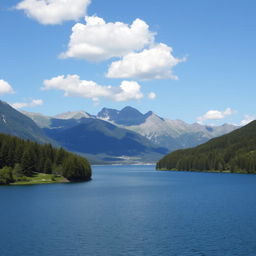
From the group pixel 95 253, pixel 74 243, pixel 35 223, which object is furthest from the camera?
pixel 35 223

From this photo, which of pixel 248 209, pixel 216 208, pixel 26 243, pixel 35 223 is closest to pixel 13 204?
pixel 35 223

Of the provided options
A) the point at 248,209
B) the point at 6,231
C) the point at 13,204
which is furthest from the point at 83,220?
the point at 248,209

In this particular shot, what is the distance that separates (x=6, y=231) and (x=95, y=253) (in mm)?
27631

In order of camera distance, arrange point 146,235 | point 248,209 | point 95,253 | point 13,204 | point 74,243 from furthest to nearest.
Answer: point 13,204, point 248,209, point 146,235, point 74,243, point 95,253

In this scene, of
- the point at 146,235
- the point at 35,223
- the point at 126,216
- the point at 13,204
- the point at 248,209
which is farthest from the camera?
the point at 13,204

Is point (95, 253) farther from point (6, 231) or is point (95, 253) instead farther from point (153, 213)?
point (153, 213)

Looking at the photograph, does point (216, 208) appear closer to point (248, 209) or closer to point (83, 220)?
point (248, 209)

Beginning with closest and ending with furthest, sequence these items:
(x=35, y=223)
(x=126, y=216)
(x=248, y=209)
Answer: (x=35, y=223), (x=126, y=216), (x=248, y=209)

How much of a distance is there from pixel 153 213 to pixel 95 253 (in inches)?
1784

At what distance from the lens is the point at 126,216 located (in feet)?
344

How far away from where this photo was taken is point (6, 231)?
84875 millimetres

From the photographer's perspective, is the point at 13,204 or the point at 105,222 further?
the point at 13,204

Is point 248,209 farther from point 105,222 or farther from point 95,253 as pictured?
point 95,253

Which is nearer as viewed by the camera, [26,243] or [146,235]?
[26,243]
